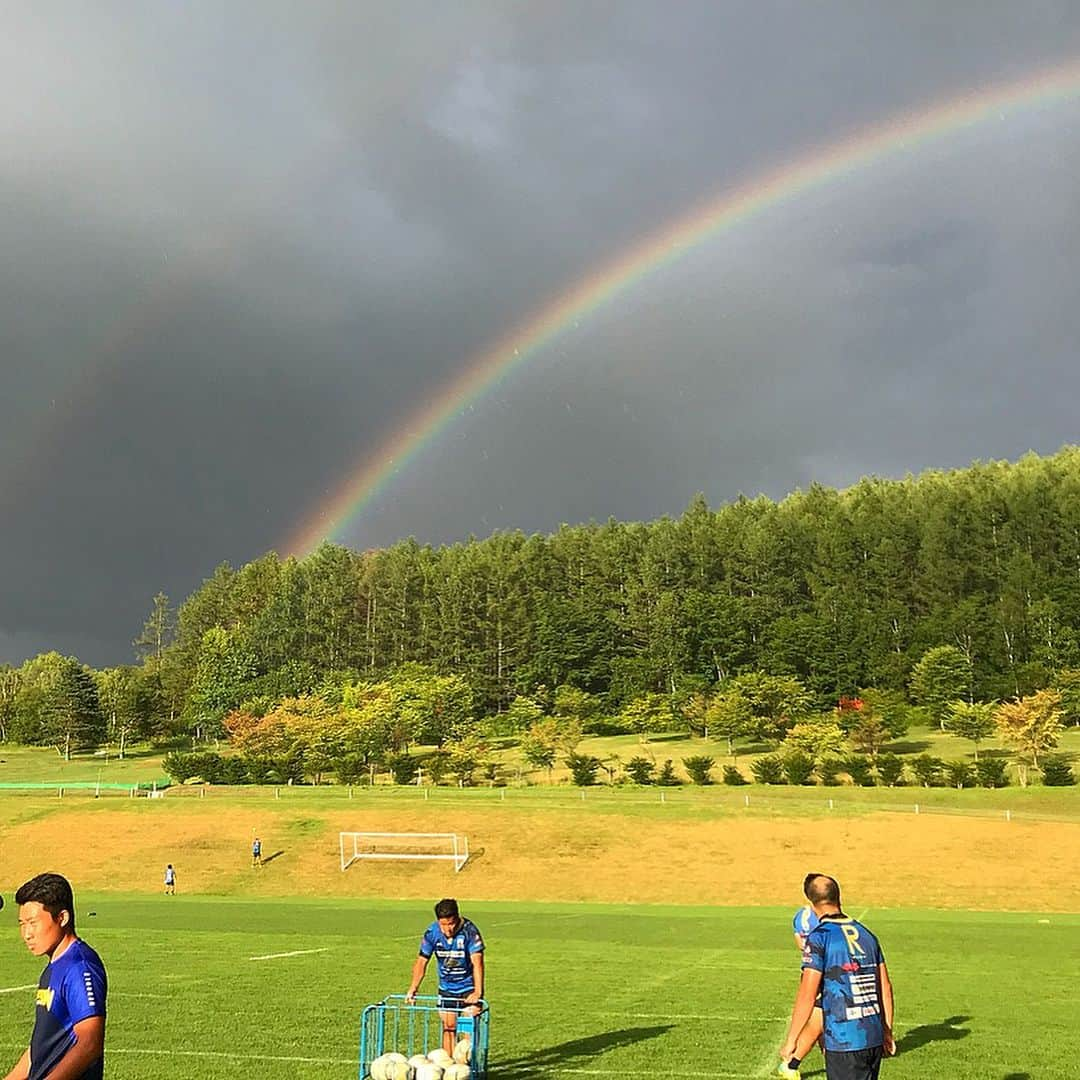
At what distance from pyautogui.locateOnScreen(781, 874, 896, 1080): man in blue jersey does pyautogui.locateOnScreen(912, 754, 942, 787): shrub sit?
6788 centimetres

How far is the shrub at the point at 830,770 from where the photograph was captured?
249ft

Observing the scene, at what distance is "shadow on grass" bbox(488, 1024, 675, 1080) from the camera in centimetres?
1270

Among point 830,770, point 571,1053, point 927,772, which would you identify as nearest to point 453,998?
point 571,1053

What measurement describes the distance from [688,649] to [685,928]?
100 m

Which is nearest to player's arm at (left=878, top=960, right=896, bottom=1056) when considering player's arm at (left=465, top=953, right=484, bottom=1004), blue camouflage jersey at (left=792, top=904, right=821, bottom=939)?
blue camouflage jersey at (left=792, top=904, right=821, bottom=939)

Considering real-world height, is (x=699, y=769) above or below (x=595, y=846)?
above

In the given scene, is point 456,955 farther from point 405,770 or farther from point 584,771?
point 405,770

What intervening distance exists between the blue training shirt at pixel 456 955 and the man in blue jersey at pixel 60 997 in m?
5.81

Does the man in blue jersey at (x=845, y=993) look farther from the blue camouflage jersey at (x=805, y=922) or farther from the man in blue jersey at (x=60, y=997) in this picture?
the man in blue jersey at (x=60, y=997)

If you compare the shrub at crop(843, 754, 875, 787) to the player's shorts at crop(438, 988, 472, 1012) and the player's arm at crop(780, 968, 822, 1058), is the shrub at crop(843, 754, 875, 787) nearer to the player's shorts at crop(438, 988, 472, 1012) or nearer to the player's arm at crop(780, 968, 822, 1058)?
the player's shorts at crop(438, 988, 472, 1012)

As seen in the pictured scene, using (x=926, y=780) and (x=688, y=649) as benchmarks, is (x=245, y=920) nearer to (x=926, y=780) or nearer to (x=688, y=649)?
(x=926, y=780)

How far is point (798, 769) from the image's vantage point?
73.3 m

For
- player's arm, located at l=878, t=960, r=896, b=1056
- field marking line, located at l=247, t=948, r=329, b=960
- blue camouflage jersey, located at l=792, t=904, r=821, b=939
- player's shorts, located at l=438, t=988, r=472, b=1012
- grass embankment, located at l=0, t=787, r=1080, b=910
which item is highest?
blue camouflage jersey, located at l=792, t=904, r=821, b=939

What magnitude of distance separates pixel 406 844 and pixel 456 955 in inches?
1717
